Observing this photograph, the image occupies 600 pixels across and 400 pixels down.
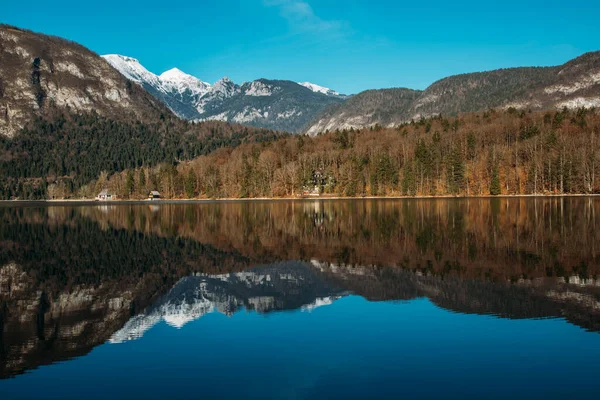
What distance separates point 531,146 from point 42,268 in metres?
146

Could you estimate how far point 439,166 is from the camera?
157875mm

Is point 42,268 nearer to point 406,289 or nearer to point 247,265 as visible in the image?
point 247,265

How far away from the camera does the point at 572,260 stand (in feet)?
91.0

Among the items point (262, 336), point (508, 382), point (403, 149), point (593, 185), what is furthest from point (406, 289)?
point (403, 149)

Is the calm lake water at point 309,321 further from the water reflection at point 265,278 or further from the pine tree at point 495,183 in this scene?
the pine tree at point 495,183

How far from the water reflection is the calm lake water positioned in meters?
0.12

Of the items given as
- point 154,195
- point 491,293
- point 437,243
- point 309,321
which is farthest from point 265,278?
point 154,195

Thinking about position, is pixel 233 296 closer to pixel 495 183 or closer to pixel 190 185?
pixel 495 183

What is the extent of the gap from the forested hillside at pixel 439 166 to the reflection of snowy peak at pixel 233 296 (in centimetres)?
12968

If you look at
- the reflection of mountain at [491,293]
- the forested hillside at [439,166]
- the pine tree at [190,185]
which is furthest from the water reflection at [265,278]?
the pine tree at [190,185]

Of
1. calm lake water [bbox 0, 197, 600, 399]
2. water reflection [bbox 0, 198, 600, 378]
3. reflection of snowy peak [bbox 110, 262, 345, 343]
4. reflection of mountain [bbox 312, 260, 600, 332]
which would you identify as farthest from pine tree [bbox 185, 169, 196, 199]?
reflection of mountain [bbox 312, 260, 600, 332]

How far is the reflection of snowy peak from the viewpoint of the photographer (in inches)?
758

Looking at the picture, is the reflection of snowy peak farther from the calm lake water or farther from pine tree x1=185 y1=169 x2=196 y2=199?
pine tree x1=185 y1=169 x2=196 y2=199

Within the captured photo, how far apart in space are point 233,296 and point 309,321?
18.7 ft
